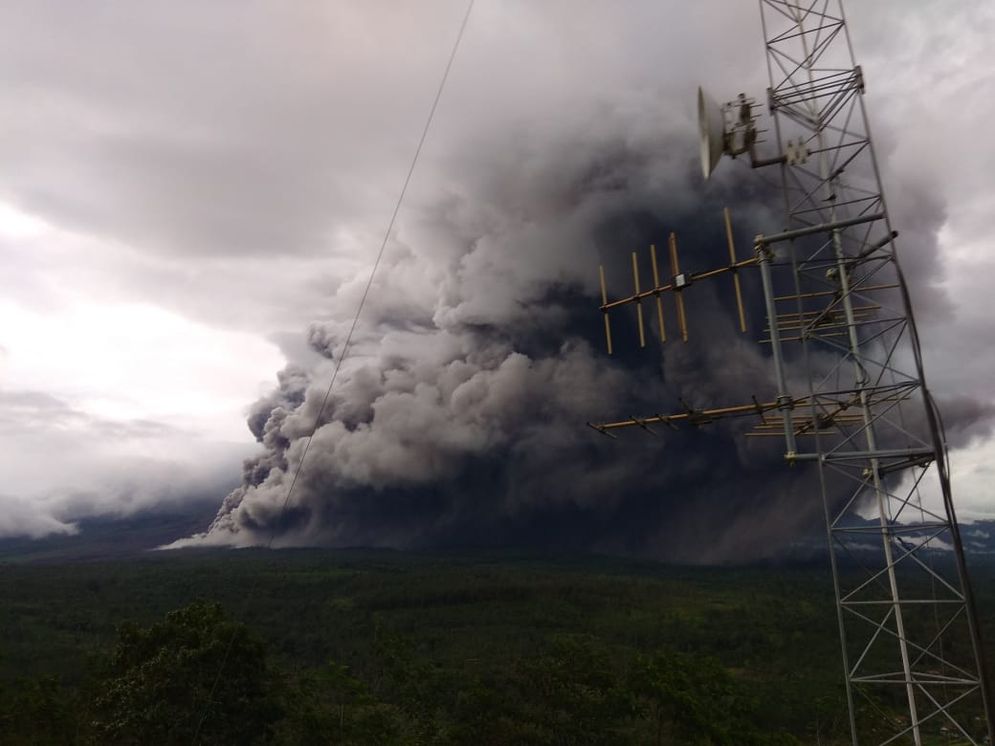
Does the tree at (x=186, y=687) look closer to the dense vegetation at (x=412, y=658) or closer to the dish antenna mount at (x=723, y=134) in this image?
the dense vegetation at (x=412, y=658)

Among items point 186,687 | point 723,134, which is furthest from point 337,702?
point 723,134

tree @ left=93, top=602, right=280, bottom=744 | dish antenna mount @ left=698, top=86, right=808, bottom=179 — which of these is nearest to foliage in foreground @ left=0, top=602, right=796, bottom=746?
tree @ left=93, top=602, right=280, bottom=744

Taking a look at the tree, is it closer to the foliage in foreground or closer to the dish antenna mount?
the foliage in foreground

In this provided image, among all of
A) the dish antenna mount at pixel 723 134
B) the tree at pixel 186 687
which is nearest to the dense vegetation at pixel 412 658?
the tree at pixel 186 687

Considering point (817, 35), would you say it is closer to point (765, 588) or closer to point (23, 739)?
point (23, 739)

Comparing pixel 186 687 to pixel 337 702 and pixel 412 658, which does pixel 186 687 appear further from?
pixel 412 658

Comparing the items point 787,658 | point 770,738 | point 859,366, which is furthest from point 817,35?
point 787,658

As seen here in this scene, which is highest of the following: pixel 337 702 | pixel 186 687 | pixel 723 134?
pixel 723 134
